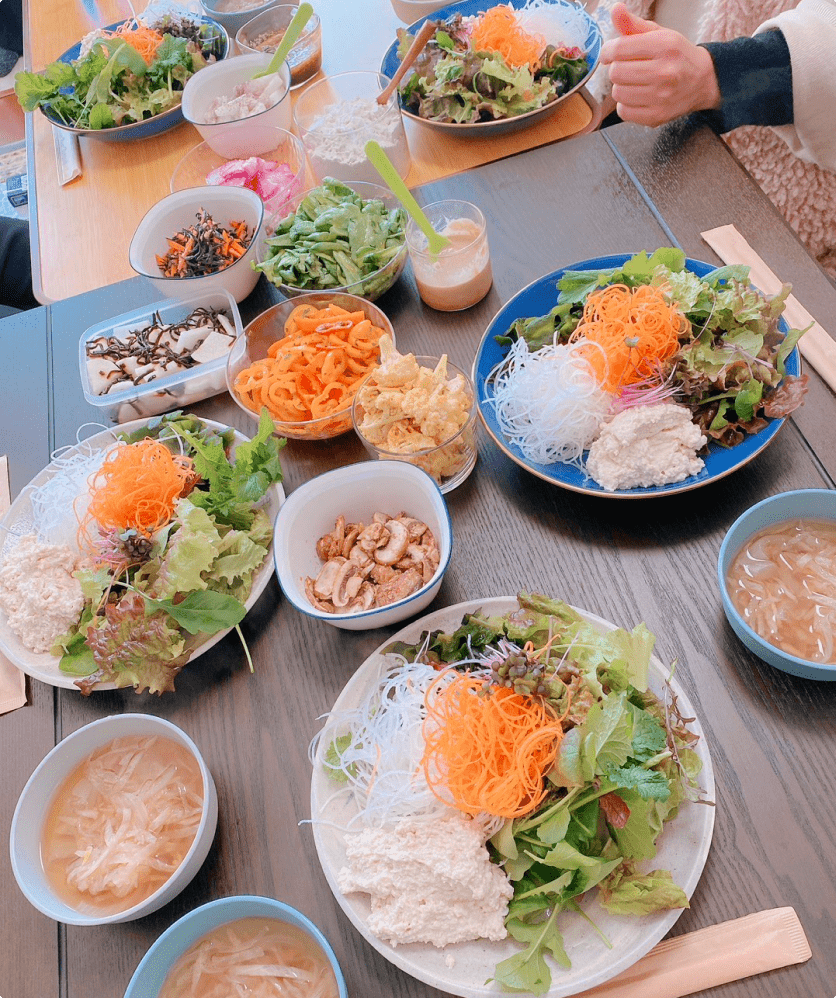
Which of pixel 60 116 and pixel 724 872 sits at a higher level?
pixel 60 116

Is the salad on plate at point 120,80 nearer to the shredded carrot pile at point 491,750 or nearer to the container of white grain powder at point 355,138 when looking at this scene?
the container of white grain powder at point 355,138

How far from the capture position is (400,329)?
1.75m

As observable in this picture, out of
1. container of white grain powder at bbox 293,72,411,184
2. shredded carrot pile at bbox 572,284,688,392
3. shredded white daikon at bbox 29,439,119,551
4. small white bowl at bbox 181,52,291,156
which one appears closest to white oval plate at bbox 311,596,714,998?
shredded carrot pile at bbox 572,284,688,392

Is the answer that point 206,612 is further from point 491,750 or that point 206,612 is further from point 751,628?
point 751,628

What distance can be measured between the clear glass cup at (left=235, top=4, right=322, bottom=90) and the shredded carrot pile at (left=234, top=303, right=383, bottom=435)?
1289 millimetres

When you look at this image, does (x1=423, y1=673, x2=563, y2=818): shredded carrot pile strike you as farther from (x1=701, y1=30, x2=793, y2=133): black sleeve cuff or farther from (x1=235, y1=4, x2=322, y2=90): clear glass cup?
(x1=235, y1=4, x2=322, y2=90): clear glass cup

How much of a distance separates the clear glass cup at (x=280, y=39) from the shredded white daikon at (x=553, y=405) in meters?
1.59

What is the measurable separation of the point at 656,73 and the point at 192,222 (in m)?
1.20

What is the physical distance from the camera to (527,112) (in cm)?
201

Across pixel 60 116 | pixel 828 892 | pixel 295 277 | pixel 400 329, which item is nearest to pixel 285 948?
pixel 828 892

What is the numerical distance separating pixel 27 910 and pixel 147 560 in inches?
22.5

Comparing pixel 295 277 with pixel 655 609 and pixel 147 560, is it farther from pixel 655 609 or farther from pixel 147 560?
pixel 655 609

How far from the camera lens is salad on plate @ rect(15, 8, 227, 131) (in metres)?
2.35

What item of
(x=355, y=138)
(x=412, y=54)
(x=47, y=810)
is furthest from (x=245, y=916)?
(x=412, y=54)
